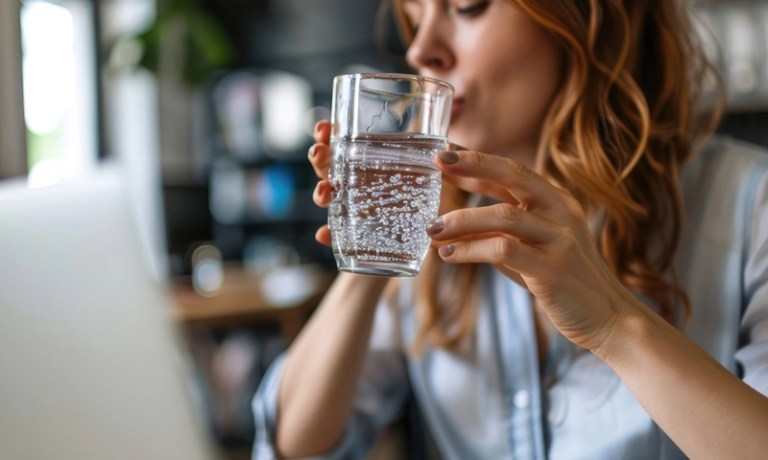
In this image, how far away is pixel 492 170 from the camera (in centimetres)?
63

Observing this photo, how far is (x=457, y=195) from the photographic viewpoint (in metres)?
1.19

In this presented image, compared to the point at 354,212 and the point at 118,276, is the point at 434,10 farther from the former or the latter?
the point at 118,276

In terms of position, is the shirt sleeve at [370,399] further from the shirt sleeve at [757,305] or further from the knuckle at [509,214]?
the knuckle at [509,214]

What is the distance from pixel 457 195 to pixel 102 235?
0.67 metres

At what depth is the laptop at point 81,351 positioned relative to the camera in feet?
1.82

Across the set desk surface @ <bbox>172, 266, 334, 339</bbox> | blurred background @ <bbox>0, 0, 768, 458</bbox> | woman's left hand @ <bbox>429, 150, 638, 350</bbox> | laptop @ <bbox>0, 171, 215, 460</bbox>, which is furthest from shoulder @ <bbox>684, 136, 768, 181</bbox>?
blurred background @ <bbox>0, 0, 768, 458</bbox>

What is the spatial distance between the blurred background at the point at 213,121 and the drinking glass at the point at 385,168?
2.88 metres

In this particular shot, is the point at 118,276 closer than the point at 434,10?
Yes

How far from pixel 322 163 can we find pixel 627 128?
47 cm

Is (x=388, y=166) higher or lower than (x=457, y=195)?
higher

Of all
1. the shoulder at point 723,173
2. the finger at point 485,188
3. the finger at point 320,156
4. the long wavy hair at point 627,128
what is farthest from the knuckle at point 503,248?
the shoulder at point 723,173

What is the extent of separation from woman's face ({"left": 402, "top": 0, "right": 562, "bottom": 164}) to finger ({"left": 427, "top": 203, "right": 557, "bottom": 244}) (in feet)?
1.23

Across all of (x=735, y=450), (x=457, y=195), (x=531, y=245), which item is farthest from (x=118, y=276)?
(x=457, y=195)

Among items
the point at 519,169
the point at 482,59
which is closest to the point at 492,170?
the point at 519,169
